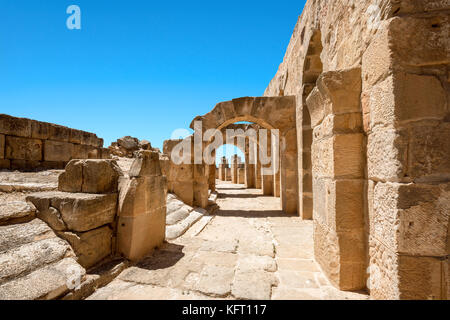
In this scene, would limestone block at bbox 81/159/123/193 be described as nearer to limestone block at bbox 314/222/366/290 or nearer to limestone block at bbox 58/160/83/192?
limestone block at bbox 58/160/83/192

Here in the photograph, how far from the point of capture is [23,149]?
403 centimetres

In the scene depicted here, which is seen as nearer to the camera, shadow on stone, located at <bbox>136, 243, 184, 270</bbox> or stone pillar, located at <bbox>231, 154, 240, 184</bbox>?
shadow on stone, located at <bbox>136, 243, 184, 270</bbox>

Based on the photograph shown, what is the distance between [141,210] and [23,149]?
330 centimetres

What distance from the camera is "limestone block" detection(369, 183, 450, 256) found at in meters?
1.35

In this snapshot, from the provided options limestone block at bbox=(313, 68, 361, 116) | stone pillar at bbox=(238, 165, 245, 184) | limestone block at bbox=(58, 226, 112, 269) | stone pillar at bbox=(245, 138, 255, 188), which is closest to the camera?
limestone block at bbox=(313, 68, 361, 116)

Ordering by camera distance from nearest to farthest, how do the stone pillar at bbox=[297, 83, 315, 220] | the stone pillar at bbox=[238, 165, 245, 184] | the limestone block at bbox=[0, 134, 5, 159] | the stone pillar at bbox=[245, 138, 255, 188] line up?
→ the limestone block at bbox=[0, 134, 5, 159]
the stone pillar at bbox=[297, 83, 315, 220]
the stone pillar at bbox=[245, 138, 255, 188]
the stone pillar at bbox=[238, 165, 245, 184]

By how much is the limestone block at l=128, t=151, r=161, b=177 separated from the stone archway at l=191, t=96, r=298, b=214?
10.4 feet

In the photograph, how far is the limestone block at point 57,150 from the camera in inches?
177

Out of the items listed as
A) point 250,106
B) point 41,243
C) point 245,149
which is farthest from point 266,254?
point 245,149

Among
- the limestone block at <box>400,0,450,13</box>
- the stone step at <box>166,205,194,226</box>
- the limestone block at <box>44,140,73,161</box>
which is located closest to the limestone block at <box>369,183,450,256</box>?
the limestone block at <box>400,0,450,13</box>

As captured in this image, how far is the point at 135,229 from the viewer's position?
258 cm

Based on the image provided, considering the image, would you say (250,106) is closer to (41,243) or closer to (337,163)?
(337,163)

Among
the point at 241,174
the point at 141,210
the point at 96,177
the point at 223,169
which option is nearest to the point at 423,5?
the point at 141,210

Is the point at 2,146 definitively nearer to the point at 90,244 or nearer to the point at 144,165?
the point at 144,165
